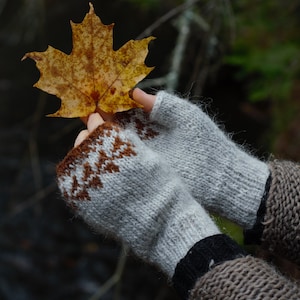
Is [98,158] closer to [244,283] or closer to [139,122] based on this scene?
[139,122]

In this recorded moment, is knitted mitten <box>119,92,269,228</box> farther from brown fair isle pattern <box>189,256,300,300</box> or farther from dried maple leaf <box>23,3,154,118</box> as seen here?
brown fair isle pattern <box>189,256,300,300</box>

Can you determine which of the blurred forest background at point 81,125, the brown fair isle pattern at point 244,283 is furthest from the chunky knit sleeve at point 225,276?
the blurred forest background at point 81,125

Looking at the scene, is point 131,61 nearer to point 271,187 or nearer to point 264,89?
point 271,187

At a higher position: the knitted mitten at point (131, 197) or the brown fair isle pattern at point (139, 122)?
the brown fair isle pattern at point (139, 122)

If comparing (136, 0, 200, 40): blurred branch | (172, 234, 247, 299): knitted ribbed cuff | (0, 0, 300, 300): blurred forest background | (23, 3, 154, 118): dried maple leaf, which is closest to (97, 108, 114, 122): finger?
(23, 3, 154, 118): dried maple leaf

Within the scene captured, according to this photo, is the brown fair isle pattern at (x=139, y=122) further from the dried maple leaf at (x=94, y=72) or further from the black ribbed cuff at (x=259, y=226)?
the black ribbed cuff at (x=259, y=226)

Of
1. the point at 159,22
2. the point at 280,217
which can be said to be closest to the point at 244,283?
the point at 280,217

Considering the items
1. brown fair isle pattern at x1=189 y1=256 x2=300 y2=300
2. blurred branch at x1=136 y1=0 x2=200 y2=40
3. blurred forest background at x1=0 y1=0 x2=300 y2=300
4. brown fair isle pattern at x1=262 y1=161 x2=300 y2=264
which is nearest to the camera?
brown fair isle pattern at x1=189 y1=256 x2=300 y2=300

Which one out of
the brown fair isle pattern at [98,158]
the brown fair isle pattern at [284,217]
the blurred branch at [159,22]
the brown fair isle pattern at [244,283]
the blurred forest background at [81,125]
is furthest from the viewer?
the blurred forest background at [81,125]

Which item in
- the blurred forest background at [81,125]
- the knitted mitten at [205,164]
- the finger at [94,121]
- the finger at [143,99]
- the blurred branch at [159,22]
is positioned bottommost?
the blurred forest background at [81,125]
